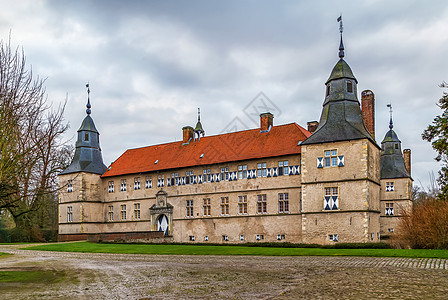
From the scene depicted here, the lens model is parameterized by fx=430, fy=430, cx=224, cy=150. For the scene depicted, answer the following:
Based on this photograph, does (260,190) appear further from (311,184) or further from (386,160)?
(386,160)

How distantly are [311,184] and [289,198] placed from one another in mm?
2338

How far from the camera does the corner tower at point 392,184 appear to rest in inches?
1578

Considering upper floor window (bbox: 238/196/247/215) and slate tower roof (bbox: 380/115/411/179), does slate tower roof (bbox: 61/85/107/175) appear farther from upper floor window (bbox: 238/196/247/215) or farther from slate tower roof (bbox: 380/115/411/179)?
slate tower roof (bbox: 380/115/411/179)

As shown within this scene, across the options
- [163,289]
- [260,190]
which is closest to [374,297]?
[163,289]

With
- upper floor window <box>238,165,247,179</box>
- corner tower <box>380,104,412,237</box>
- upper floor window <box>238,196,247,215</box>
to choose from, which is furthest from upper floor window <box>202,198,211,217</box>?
corner tower <box>380,104,412,237</box>

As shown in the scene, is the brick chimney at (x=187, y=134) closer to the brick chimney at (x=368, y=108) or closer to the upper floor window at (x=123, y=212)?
the upper floor window at (x=123, y=212)

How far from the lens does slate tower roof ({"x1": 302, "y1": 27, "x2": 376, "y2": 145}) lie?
26703 mm

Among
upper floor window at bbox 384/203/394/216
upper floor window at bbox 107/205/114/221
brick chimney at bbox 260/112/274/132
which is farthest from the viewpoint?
upper floor window at bbox 384/203/394/216

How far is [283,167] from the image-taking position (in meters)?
29.3

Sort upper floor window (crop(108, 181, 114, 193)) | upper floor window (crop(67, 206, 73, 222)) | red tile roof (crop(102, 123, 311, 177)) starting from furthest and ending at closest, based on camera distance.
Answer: upper floor window (crop(108, 181, 114, 193)), upper floor window (crop(67, 206, 73, 222)), red tile roof (crop(102, 123, 311, 177))

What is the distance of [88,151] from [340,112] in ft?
77.9

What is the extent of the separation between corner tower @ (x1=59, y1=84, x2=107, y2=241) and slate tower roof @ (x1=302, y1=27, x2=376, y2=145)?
2069cm

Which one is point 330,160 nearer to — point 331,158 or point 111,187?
point 331,158

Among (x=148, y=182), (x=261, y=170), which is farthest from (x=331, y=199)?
(x=148, y=182)
